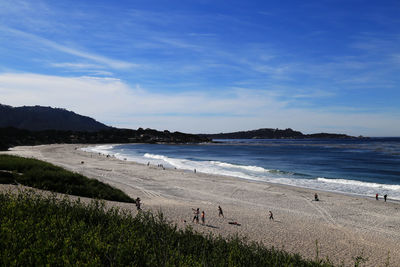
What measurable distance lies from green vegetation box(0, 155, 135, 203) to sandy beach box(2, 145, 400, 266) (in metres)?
2.94

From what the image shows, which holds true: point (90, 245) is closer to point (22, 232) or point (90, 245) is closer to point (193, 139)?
point (22, 232)

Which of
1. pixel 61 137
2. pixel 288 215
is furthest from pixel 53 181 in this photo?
pixel 61 137

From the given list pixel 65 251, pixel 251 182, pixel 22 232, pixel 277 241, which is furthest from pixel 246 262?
pixel 251 182

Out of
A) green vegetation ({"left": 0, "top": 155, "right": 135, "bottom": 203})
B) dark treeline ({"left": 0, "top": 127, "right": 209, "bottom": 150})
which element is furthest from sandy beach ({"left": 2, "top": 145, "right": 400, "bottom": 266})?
dark treeline ({"left": 0, "top": 127, "right": 209, "bottom": 150})

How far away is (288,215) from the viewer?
2219 cm

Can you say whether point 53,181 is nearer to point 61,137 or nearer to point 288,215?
point 288,215

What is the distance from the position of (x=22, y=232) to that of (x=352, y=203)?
2777cm

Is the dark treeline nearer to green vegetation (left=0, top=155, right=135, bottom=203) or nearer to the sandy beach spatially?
green vegetation (left=0, top=155, right=135, bottom=203)

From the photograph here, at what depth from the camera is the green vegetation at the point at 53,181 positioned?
1895cm

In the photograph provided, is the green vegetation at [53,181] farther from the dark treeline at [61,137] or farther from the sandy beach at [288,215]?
the dark treeline at [61,137]

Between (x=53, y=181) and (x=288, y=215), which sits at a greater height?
(x=53, y=181)

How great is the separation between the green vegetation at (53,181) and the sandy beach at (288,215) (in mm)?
2942

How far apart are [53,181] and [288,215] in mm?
17989

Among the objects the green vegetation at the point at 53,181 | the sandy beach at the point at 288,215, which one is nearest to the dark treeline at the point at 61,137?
the green vegetation at the point at 53,181
